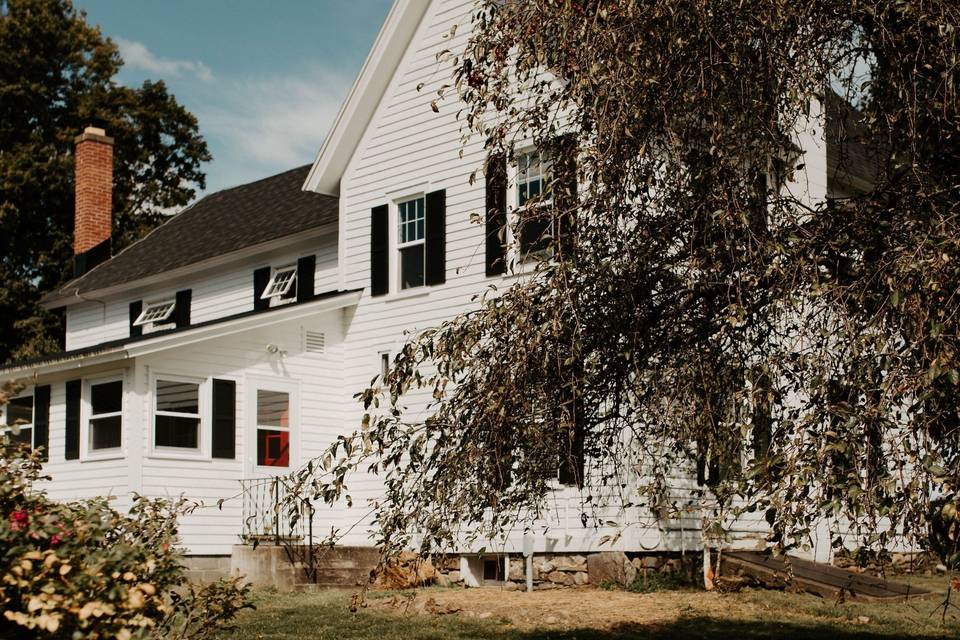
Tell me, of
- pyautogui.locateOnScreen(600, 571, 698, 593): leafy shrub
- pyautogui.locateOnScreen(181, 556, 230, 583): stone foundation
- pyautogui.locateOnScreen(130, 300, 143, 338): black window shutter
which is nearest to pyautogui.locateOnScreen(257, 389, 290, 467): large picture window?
pyautogui.locateOnScreen(181, 556, 230, 583): stone foundation

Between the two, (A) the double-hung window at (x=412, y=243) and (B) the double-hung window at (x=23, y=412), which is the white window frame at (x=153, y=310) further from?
(A) the double-hung window at (x=412, y=243)

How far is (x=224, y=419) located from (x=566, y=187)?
12.0 meters

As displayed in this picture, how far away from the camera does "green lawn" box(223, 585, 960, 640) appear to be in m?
10.6

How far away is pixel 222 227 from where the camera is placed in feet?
81.8

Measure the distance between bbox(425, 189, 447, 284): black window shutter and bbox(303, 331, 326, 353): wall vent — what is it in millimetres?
2389

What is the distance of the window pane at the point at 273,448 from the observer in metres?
18.3

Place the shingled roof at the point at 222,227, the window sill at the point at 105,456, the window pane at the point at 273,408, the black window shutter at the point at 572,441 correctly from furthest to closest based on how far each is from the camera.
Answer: the shingled roof at the point at 222,227 < the window pane at the point at 273,408 < the window sill at the point at 105,456 < the black window shutter at the point at 572,441

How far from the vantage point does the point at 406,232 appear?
60.8 ft

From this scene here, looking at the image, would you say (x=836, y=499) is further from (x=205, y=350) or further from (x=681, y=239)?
(x=205, y=350)

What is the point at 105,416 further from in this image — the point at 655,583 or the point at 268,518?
the point at 655,583

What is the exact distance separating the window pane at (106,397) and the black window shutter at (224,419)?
1.70 metres

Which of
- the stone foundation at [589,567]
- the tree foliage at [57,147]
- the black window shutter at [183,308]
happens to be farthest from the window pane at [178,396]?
the tree foliage at [57,147]

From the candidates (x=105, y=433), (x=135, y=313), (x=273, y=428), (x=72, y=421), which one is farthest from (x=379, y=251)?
(x=135, y=313)

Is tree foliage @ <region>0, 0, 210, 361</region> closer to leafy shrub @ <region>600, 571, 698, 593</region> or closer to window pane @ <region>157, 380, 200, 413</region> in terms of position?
window pane @ <region>157, 380, 200, 413</region>
